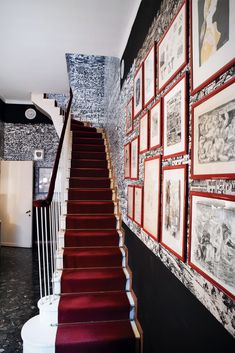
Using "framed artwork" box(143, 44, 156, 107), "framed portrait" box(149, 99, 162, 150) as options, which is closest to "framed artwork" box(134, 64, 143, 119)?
"framed artwork" box(143, 44, 156, 107)

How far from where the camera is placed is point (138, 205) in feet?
8.04

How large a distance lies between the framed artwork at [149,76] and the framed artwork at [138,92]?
116 mm

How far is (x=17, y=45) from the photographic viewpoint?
152 inches

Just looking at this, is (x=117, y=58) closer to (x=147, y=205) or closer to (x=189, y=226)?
(x=147, y=205)

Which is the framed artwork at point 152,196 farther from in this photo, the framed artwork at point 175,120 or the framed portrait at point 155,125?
the framed artwork at point 175,120

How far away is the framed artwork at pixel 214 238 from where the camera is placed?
0.90 metres

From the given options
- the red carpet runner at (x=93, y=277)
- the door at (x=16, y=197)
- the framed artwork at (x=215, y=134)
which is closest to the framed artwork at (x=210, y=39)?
the framed artwork at (x=215, y=134)

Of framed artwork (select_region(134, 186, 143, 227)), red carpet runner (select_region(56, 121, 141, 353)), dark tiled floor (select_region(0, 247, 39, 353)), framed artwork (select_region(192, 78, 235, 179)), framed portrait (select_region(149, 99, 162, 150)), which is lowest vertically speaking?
dark tiled floor (select_region(0, 247, 39, 353))

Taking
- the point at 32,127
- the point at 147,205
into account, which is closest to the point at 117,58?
the point at 147,205

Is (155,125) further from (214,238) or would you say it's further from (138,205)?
(214,238)

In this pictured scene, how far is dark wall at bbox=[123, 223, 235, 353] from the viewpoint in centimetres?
107

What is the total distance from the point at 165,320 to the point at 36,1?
3292 mm

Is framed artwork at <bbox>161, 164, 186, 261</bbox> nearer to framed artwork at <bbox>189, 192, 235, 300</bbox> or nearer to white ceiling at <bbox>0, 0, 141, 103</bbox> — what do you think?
framed artwork at <bbox>189, 192, 235, 300</bbox>

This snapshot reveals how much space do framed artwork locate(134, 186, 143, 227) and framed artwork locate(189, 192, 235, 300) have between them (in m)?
1.09
